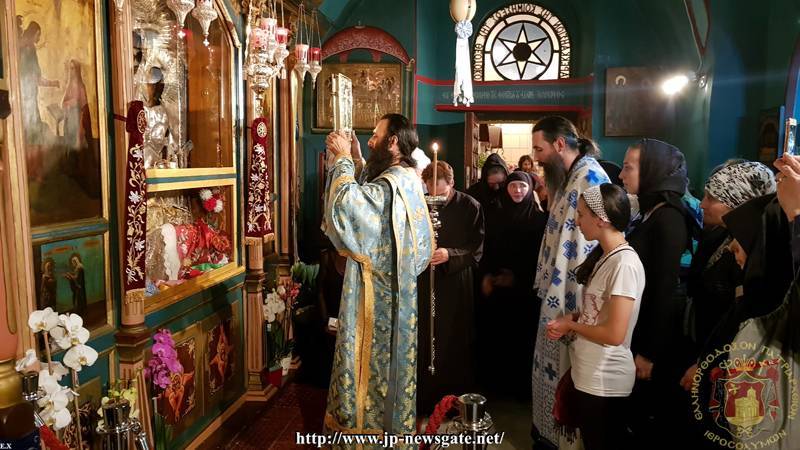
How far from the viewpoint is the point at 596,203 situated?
7.50 ft

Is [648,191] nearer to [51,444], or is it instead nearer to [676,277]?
[676,277]

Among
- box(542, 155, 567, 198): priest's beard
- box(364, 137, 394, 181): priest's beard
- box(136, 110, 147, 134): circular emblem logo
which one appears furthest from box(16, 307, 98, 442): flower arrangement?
box(542, 155, 567, 198): priest's beard

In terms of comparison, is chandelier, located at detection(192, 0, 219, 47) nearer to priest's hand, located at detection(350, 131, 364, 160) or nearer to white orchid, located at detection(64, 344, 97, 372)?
priest's hand, located at detection(350, 131, 364, 160)

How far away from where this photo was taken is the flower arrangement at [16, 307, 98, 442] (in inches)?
73.5

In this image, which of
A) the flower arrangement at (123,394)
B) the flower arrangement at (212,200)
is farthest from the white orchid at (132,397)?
the flower arrangement at (212,200)

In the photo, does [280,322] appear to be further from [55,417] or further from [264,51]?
[55,417]

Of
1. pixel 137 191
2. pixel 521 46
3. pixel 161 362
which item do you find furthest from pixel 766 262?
pixel 521 46

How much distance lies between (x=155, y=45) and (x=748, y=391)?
3.28 metres

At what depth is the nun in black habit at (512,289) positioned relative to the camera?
13.9 ft

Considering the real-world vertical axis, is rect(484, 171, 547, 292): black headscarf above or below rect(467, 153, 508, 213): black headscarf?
below

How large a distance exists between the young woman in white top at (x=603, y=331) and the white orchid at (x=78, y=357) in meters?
1.76

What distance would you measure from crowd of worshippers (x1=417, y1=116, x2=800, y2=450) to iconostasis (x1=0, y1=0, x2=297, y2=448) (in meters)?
1.30

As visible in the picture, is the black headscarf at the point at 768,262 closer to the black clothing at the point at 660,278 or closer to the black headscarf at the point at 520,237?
the black clothing at the point at 660,278

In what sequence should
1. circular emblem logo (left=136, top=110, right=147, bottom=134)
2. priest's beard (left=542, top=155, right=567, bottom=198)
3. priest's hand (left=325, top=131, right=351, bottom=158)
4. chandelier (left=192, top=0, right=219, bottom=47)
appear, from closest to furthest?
chandelier (left=192, top=0, right=219, bottom=47) < circular emblem logo (left=136, top=110, right=147, bottom=134) < priest's hand (left=325, top=131, right=351, bottom=158) < priest's beard (left=542, top=155, right=567, bottom=198)
